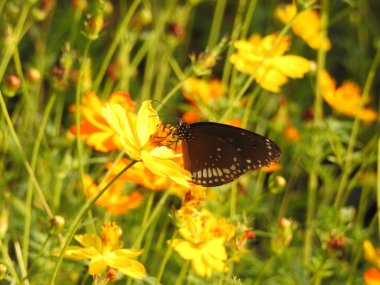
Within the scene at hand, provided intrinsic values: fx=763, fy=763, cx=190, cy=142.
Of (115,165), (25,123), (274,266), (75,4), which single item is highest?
(75,4)

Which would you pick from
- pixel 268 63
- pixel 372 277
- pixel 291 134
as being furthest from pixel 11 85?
pixel 291 134

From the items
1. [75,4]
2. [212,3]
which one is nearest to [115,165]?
[75,4]

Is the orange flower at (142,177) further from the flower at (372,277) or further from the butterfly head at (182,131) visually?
the flower at (372,277)

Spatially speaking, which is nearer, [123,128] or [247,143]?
[123,128]

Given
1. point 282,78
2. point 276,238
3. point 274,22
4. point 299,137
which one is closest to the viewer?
point 276,238

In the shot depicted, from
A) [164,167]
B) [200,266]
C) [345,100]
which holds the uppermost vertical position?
[164,167]

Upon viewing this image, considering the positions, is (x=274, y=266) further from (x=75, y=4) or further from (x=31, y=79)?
(x=75, y=4)

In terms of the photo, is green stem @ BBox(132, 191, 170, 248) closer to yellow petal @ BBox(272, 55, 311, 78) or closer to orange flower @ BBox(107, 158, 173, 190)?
orange flower @ BBox(107, 158, 173, 190)

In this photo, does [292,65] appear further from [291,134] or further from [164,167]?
[164,167]
